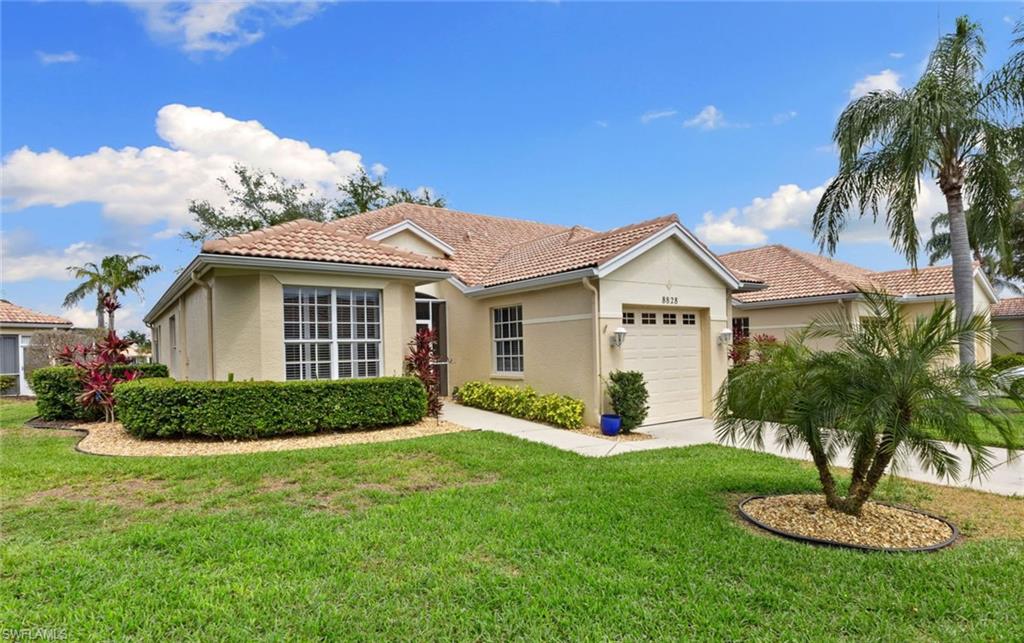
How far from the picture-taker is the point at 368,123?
18.5m

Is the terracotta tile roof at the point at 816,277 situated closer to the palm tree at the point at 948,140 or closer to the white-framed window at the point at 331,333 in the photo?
the palm tree at the point at 948,140

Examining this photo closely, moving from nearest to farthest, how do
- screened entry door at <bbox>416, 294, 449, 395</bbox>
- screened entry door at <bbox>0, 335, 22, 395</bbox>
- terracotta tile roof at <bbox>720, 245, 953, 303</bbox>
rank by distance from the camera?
1. screened entry door at <bbox>416, 294, 449, 395</bbox>
2. terracotta tile roof at <bbox>720, 245, 953, 303</bbox>
3. screened entry door at <bbox>0, 335, 22, 395</bbox>

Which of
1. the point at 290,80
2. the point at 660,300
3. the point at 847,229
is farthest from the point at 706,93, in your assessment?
the point at 290,80

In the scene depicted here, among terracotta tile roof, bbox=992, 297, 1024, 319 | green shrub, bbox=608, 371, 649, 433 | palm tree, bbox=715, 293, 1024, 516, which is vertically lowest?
green shrub, bbox=608, 371, 649, 433

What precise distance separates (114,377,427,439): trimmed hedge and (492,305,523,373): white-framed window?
442 cm

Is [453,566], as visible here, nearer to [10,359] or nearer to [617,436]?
[617,436]

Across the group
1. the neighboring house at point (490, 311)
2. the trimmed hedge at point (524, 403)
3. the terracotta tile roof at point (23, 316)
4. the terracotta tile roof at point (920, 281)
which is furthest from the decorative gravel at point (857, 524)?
the terracotta tile roof at point (23, 316)

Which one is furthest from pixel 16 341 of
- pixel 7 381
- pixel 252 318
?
pixel 252 318

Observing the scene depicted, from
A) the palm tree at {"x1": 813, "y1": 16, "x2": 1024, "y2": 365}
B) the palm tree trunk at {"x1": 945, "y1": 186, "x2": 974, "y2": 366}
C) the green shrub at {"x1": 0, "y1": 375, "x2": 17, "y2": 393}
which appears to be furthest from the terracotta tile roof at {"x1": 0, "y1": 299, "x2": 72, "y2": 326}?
the palm tree trunk at {"x1": 945, "y1": 186, "x2": 974, "y2": 366}

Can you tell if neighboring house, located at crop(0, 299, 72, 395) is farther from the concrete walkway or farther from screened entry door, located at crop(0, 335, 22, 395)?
the concrete walkway

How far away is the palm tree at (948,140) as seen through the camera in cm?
1334

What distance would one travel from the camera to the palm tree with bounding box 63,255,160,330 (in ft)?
114

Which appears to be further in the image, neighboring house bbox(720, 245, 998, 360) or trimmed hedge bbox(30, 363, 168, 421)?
neighboring house bbox(720, 245, 998, 360)

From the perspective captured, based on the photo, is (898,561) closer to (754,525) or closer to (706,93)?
(754,525)
